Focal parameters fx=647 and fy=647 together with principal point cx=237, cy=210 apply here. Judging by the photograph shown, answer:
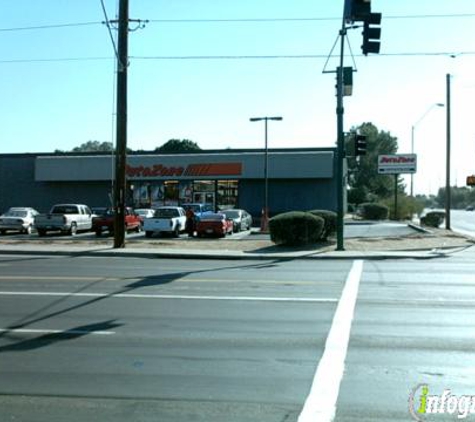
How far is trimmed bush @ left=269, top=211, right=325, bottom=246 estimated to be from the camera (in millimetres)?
26500

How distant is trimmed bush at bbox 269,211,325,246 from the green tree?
63.0 metres

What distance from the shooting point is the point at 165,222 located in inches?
1346

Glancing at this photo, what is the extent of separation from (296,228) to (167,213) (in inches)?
416

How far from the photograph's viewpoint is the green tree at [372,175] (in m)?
96.2

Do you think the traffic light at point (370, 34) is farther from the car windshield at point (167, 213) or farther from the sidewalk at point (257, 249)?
the car windshield at point (167, 213)

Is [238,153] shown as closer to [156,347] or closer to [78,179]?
[78,179]

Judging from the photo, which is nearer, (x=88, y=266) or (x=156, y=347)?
(x=156, y=347)

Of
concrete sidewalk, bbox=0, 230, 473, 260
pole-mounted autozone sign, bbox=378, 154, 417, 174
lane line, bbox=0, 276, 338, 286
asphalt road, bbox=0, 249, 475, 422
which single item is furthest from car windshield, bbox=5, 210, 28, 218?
pole-mounted autozone sign, bbox=378, 154, 417, 174

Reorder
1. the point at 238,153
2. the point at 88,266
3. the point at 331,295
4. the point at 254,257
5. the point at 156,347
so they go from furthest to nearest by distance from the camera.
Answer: the point at 238,153, the point at 254,257, the point at 88,266, the point at 331,295, the point at 156,347

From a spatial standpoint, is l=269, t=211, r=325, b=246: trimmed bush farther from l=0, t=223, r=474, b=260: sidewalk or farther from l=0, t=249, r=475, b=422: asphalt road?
l=0, t=249, r=475, b=422: asphalt road

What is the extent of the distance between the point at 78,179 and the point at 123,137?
31.4 meters

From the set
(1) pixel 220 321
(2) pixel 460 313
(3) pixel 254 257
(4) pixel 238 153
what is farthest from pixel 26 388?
(4) pixel 238 153

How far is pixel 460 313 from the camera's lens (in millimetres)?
10164

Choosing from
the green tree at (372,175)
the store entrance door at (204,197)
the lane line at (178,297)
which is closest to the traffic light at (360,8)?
the lane line at (178,297)
